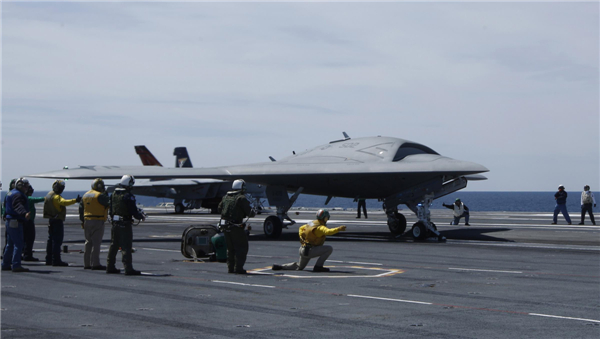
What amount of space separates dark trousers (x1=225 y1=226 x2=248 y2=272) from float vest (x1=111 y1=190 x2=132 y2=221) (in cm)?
225

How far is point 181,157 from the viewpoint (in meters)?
65.1

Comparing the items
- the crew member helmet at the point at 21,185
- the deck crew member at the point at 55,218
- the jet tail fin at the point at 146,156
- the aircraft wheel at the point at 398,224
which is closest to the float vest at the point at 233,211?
the deck crew member at the point at 55,218

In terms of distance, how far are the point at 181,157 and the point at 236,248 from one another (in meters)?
52.6

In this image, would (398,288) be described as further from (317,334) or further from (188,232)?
(188,232)

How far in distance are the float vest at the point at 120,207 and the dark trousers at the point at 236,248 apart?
225cm

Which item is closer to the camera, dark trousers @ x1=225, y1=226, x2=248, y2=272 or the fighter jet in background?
dark trousers @ x1=225, y1=226, x2=248, y2=272

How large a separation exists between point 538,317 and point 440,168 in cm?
1333

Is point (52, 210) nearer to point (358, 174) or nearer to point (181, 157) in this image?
point (358, 174)

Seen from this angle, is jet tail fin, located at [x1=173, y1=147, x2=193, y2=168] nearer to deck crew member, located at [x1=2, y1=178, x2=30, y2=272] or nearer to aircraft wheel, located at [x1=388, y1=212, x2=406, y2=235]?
aircraft wheel, located at [x1=388, y1=212, x2=406, y2=235]

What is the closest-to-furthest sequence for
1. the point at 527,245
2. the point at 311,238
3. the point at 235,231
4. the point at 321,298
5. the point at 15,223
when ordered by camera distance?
1. the point at 321,298
2. the point at 235,231
3. the point at 15,223
4. the point at 311,238
5. the point at 527,245

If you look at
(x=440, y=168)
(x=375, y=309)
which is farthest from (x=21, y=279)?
(x=440, y=168)

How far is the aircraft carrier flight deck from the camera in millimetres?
8141

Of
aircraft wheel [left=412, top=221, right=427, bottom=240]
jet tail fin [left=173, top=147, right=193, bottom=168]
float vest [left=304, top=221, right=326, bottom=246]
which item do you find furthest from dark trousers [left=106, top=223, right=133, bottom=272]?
jet tail fin [left=173, top=147, right=193, bottom=168]

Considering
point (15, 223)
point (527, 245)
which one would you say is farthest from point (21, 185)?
point (527, 245)
